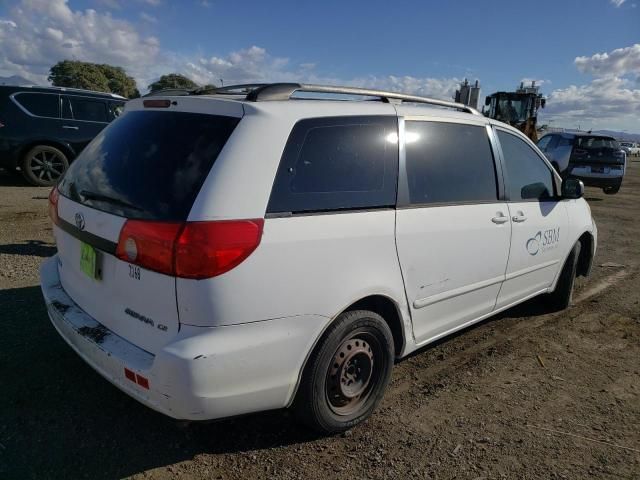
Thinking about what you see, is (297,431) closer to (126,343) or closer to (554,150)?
(126,343)

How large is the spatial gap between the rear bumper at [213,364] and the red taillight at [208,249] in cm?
25

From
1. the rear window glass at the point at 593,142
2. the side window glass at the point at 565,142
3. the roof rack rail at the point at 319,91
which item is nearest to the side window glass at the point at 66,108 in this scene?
the roof rack rail at the point at 319,91

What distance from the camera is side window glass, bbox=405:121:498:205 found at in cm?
299

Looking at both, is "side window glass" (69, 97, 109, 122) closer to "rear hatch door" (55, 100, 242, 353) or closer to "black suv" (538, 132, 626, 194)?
"rear hatch door" (55, 100, 242, 353)

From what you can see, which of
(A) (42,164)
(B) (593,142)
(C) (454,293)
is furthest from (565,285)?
(B) (593,142)

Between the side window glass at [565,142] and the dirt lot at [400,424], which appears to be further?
the side window glass at [565,142]

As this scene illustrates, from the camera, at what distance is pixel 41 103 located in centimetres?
973

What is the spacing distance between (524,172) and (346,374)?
233 centimetres

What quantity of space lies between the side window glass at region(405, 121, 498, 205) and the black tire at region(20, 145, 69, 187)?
8440 millimetres

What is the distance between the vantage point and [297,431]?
108 inches

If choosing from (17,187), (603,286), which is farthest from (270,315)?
(17,187)

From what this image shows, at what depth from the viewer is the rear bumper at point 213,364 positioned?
208 cm

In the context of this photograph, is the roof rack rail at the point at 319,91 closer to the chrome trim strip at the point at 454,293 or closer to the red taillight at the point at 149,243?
the red taillight at the point at 149,243

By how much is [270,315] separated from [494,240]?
1.95 m
